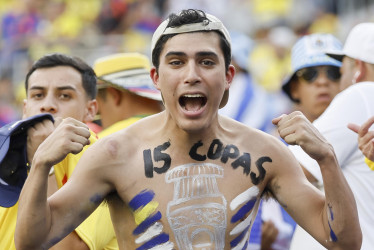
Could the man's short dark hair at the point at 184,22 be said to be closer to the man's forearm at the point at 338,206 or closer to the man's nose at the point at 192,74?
the man's nose at the point at 192,74

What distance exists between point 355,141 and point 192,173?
1.43 metres

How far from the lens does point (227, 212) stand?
12.6ft

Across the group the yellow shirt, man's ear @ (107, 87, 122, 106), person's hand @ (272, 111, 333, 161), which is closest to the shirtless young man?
person's hand @ (272, 111, 333, 161)

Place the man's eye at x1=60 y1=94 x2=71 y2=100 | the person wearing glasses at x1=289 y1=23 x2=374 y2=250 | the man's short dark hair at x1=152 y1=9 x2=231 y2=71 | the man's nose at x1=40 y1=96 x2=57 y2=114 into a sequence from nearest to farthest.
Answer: the man's short dark hair at x1=152 y1=9 x2=231 y2=71
the person wearing glasses at x1=289 y1=23 x2=374 y2=250
the man's nose at x1=40 y1=96 x2=57 y2=114
the man's eye at x1=60 y1=94 x2=71 y2=100

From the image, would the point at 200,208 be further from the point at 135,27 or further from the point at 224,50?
the point at 135,27

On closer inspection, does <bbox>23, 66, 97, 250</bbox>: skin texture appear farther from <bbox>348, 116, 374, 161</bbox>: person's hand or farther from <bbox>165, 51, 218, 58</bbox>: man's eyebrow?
<bbox>348, 116, 374, 161</bbox>: person's hand

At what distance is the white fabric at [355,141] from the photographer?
4852 mm

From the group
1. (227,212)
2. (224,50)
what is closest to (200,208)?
(227,212)

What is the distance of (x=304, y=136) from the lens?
361 cm

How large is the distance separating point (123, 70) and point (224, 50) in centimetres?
258

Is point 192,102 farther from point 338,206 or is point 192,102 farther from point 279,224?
point 279,224

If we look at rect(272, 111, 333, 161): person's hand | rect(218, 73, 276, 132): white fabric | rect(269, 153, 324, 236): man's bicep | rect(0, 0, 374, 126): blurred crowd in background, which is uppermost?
rect(272, 111, 333, 161): person's hand

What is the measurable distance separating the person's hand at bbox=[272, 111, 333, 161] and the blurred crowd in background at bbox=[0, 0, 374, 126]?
9.47 metres

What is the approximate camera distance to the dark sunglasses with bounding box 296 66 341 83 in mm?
6730
